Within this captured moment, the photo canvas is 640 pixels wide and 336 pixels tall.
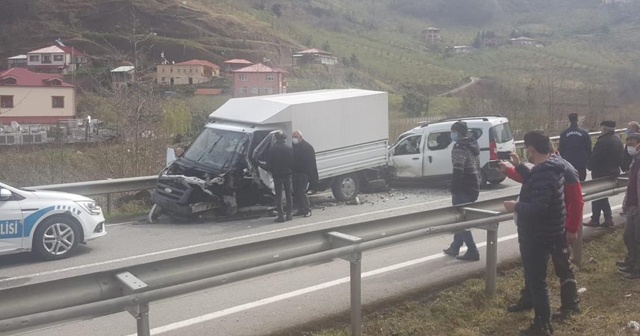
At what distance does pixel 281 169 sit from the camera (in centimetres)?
1234

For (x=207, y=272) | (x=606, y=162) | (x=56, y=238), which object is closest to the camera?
(x=207, y=272)

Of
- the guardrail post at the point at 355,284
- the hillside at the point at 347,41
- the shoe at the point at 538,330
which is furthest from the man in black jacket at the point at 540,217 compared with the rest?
the hillside at the point at 347,41

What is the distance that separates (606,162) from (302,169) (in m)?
5.39

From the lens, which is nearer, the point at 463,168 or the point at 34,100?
the point at 463,168

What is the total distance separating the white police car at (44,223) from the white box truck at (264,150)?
2485 mm

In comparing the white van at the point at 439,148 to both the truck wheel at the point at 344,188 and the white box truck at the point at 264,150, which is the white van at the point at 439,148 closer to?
the white box truck at the point at 264,150

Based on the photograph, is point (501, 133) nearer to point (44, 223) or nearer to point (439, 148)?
point (439, 148)

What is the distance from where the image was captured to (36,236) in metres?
9.28

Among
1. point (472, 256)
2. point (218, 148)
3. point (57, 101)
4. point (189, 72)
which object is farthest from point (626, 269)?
point (189, 72)

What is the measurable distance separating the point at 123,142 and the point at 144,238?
26.1 feet

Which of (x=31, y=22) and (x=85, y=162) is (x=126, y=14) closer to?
(x=31, y=22)

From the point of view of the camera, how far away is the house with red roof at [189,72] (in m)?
39.5

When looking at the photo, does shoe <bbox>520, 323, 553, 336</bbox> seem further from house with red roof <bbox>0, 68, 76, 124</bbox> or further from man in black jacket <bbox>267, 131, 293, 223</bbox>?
house with red roof <bbox>0, 68, 76, 124</bbox>

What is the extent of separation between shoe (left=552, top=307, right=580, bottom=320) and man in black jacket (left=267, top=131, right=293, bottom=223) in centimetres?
695
